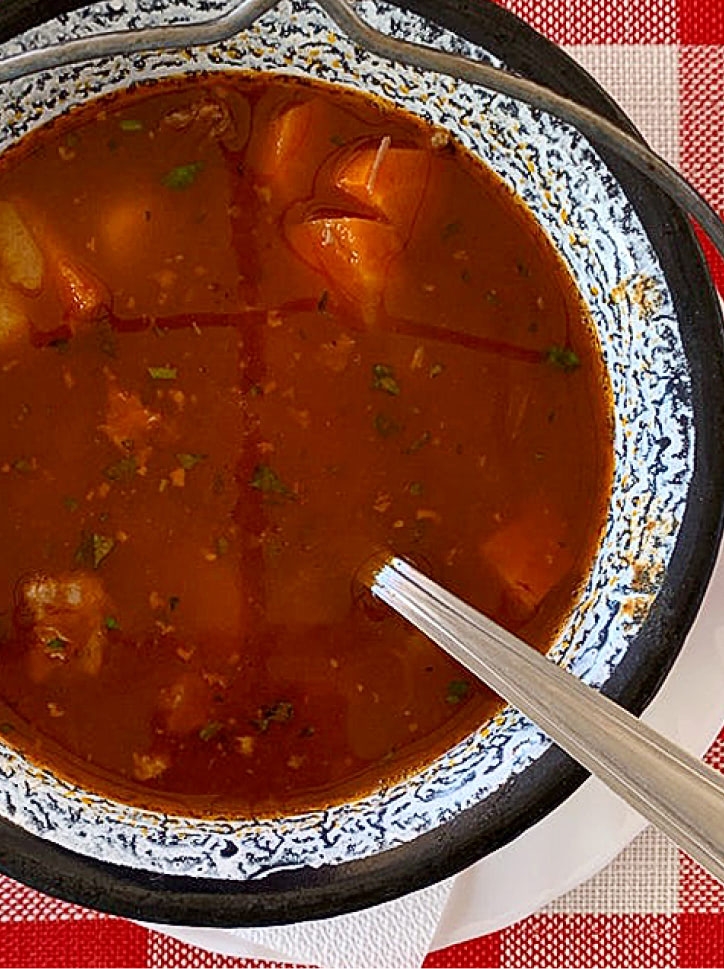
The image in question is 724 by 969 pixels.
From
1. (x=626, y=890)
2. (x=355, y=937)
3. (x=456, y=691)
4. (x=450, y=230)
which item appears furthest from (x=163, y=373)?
(x=626, y=890)

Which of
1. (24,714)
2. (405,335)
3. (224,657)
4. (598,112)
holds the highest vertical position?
(598,112)

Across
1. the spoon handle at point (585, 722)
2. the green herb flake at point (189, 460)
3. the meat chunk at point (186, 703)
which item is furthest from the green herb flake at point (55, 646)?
the spoon handle at point (585, 722)

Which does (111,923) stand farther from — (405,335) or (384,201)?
(384,201)

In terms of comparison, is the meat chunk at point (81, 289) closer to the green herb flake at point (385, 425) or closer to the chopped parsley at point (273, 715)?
the green herb flake at point (385, 425)

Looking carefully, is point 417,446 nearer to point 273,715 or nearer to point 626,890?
point 273,715

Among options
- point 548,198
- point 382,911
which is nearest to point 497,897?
point 382,911

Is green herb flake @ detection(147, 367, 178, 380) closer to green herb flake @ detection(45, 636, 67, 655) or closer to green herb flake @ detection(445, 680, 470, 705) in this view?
green herb flake @ detection(45, 636, 67, 655)
